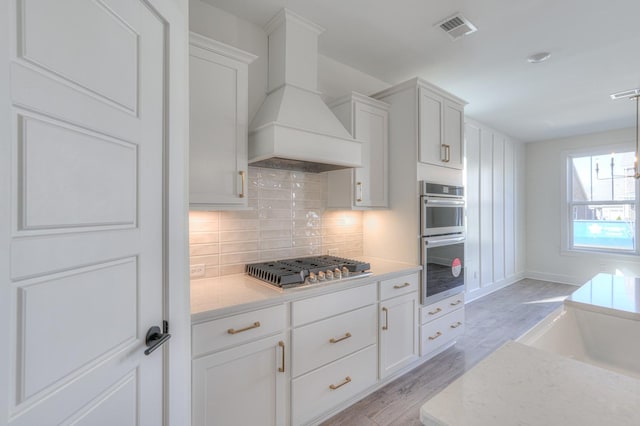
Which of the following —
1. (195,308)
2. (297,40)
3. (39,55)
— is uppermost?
(297,40)

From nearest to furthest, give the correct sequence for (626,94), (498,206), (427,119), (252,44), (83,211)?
(83,211) → (252,44) → (427,119) → (626,94) → (498,206)

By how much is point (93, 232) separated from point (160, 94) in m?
0.58

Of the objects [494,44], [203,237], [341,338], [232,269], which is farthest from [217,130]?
[494,44]

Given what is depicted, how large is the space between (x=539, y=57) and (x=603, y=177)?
12.8 feet

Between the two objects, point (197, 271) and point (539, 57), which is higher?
point (539, 57)

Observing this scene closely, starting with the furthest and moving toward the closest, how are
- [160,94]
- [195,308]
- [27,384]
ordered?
1. [195,308]
2. [160,94]
3. [27,384]

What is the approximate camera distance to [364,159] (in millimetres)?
2598

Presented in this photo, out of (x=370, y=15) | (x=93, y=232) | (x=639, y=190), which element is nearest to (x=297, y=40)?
(x=370, y=15)

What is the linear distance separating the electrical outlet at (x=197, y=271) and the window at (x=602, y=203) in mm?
6386

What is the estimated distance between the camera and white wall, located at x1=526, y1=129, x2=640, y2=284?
5.12m

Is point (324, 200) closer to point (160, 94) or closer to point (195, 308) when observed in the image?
point (195, 308)

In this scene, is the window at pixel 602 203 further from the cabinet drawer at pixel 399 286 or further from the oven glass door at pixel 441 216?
the cabinet drawer at pixel 399 286

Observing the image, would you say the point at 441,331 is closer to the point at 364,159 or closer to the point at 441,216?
the point at 441,216

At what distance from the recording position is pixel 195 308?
1450 millimetres
